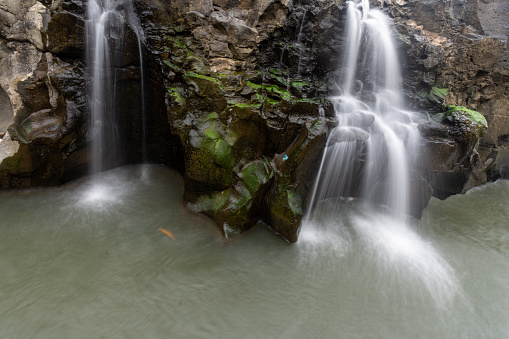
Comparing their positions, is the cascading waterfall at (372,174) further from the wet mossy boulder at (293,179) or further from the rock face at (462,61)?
the rock face at (462,61)

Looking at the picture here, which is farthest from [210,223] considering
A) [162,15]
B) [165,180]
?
[162,15]

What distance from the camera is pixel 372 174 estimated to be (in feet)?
20.2

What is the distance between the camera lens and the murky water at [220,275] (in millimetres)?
3158

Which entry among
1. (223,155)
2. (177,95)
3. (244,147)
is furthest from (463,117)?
(177,95)

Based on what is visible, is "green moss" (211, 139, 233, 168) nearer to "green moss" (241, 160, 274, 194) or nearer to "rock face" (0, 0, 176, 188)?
"green moss" (241, 160, 274, 194)

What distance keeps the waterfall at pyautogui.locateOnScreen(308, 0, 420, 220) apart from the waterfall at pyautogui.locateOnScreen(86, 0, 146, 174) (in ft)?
16.3

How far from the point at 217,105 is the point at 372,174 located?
4084 millimetres

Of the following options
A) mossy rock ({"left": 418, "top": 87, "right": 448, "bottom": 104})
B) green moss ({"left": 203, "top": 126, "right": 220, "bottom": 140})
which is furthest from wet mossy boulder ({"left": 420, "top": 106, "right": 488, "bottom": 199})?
green moss ({"left": 203, "top": 126, "right": 220, "bottom": 140})

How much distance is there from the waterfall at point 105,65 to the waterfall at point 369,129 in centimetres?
496

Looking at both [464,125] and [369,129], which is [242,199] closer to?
[369,129]

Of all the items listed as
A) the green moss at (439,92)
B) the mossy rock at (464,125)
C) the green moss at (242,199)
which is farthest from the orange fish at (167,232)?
the green moss at (439,92)

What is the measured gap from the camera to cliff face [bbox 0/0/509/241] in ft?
15.8

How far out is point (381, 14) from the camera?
26.2ft

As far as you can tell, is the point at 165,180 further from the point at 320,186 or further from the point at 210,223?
the point at 320,186
